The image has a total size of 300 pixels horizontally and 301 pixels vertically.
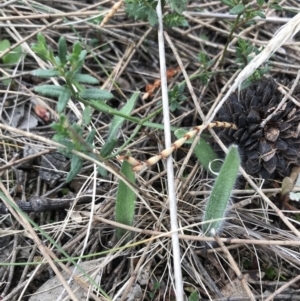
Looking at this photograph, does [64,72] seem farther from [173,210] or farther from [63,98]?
[173,210]

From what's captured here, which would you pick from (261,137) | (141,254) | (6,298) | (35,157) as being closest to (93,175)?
(35,157)

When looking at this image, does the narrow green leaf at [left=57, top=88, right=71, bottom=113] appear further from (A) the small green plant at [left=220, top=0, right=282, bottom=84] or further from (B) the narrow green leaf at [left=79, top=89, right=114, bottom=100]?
(A) the small green plant at [left=220, top=0, right=282, bottom=84]

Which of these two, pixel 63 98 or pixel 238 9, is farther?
pixel 238 9

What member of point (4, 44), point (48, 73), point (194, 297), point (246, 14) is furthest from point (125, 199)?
point (4, 44)

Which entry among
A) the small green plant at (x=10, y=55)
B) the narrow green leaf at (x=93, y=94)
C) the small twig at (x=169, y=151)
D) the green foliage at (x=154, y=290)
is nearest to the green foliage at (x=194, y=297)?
the green foliage at (x=154, y=290)

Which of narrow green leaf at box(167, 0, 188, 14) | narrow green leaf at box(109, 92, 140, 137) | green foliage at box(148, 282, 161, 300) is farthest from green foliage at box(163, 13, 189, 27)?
green foliage at box(148, 282, 161, 300)

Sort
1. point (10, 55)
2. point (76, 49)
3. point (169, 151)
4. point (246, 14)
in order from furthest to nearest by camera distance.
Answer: point (10, 55) < point (246, 14) < point (169, 151) < point (76, 49)
